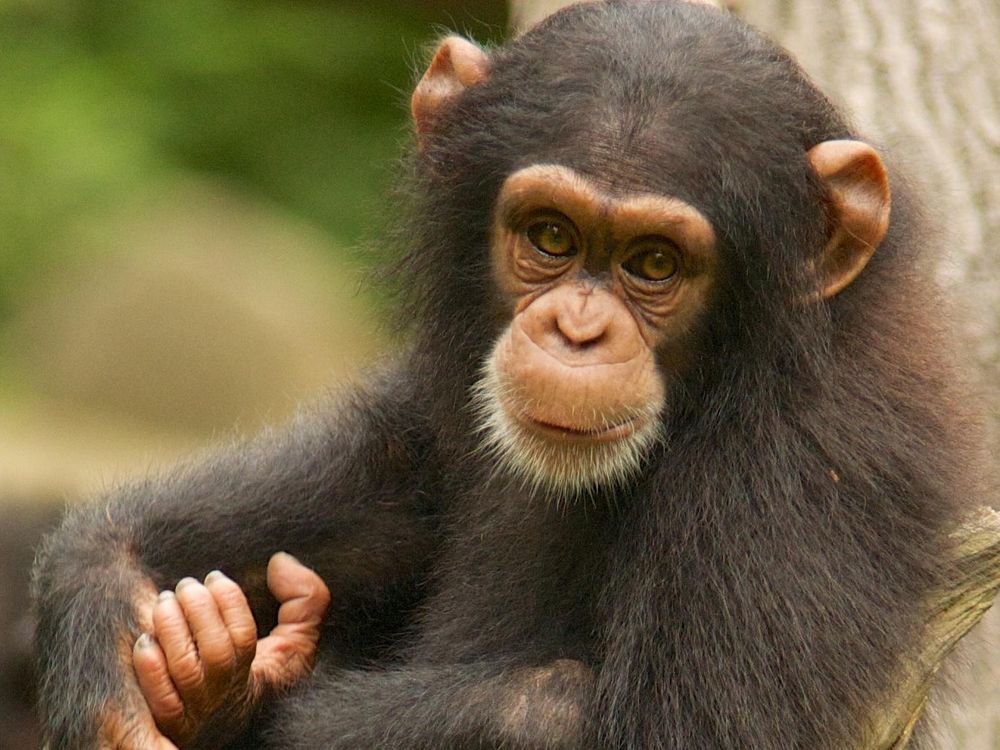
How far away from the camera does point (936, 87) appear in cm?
652

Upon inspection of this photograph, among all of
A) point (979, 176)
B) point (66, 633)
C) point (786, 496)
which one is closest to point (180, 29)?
point (979, 176)

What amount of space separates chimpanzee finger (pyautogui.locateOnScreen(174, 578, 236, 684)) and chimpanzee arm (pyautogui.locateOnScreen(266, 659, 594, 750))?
25 cm

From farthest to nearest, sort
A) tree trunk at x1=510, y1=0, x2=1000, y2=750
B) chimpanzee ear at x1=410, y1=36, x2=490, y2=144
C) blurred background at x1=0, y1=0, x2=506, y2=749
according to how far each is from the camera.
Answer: blurred background at x1=0, y1=0, x2=506, y2=749, tree trunk at x1=510, y1=0, x2=1000, y2=750, chimpanzee ear at x1=410, y1=36, x2=490, y2=144

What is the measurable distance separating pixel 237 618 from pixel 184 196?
7901 millimetres

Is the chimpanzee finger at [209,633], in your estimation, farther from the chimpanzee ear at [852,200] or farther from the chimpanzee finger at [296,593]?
the chimpanzee ear at [852,200]

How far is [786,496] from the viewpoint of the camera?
404 centimetres

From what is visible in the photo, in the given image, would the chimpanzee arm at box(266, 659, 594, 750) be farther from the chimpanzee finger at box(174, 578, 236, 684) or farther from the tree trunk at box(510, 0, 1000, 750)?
the tree trunk at box(510, 0, 1000, 750)

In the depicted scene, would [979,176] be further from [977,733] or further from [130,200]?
[130,200]

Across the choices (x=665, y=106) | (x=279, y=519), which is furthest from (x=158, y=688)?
(x=665, y=106)

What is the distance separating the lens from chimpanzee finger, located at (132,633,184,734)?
4465 millimetres

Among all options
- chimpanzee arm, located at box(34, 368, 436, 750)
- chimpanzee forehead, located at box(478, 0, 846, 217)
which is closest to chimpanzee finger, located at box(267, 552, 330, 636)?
chimpanzee arm, located at box(34, 368, 436, 750)

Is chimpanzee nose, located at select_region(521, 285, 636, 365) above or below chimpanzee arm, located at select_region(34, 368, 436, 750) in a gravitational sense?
above

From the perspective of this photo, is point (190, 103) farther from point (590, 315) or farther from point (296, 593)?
point (590, 315)

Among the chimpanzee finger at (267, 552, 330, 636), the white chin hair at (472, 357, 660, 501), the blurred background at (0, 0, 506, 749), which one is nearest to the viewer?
the white chin hair at (472, 357, 660, 501)
